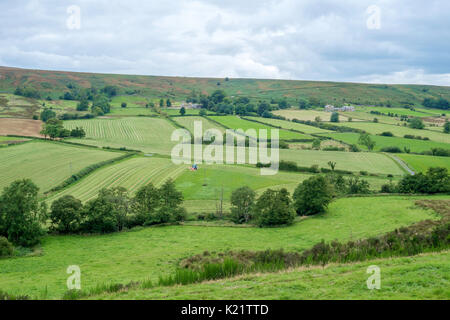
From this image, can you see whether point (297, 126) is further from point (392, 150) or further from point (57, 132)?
→ point (57, 132)

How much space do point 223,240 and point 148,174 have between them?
118 ft

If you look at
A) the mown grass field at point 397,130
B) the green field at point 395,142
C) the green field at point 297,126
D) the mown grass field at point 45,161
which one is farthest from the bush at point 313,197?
the mown grass field at point 397,130

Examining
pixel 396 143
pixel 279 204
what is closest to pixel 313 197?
pixel 279 204

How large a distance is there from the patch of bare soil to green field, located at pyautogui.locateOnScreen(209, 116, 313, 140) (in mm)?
64502

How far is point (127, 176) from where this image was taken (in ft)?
227

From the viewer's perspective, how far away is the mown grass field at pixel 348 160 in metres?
77.5

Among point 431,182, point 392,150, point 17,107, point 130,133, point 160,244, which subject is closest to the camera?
point 160,244

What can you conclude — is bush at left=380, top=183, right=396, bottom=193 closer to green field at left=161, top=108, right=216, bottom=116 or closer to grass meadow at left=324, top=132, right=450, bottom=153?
grass meadow at left=324, top=132, right=450, bottom=153

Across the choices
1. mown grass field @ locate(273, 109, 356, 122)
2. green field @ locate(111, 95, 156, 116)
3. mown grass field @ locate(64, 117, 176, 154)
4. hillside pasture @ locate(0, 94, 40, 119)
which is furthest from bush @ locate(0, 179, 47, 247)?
mown grass field @ locate(273, 109, 356, 122)

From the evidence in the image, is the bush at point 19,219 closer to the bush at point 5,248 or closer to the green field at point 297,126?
the bush at point 5,248

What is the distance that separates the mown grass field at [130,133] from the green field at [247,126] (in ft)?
70.9

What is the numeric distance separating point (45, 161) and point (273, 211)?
57339 millimetres

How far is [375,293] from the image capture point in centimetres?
1714

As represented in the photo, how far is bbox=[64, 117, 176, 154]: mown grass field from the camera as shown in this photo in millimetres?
101500
